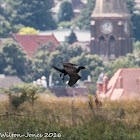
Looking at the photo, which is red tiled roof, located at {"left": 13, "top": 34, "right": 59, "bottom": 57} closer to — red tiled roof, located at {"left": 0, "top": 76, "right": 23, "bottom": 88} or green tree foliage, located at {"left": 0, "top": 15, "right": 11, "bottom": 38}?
green tree foliage, located at {"left": 0, "top": 15, "right": 11, "bottom": 38}

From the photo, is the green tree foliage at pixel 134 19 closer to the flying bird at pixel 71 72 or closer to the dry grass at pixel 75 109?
the dry grass at pixel 75 109

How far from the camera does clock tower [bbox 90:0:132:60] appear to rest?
119938mm

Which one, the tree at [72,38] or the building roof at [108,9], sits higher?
the building roof at [108,9]

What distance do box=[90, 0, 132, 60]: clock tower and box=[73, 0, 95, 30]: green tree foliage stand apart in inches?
741

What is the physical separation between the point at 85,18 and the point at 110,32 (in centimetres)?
2690

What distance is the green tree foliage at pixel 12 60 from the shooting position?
105125mm

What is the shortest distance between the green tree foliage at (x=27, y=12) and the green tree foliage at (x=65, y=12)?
41.0 ft

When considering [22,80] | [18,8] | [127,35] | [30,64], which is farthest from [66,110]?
[18,8]

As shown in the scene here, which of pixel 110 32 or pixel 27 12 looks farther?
pixel 27 12

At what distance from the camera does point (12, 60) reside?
10469 centimetres

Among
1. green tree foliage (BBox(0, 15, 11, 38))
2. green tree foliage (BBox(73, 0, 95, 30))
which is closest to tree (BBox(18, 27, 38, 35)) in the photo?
green tree foliage (BBox(73, 0, 95, 30))

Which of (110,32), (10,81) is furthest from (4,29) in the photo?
(10,81)

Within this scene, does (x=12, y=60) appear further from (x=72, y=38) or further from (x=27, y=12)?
(x=72, y=38)

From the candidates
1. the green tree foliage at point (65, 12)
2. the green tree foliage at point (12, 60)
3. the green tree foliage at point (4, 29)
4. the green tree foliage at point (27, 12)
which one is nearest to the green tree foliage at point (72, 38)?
the green tree foliage at point (27, 12)
